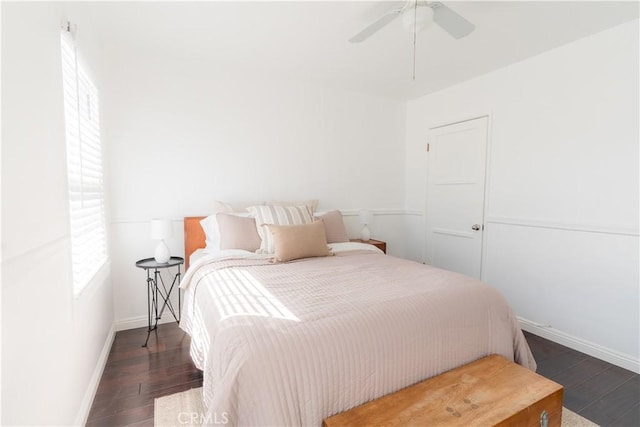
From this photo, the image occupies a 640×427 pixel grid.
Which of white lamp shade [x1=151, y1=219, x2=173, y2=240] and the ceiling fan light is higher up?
the ceiling fan light

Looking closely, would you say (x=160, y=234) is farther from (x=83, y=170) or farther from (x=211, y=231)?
(x=83, y=170)

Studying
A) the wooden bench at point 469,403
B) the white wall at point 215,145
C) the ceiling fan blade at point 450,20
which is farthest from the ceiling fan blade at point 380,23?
the wooden bench at point 469,403

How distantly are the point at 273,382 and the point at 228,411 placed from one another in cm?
18

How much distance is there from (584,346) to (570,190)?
1.26 m

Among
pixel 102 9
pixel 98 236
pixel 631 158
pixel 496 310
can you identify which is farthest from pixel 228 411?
pixel 631 158

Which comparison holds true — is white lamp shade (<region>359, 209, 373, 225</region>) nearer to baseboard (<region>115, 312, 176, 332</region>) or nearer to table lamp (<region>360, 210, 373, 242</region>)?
table lamp (<region>360, 210, 373, 242</region>)

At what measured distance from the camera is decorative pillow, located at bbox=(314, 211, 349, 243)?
122 inches

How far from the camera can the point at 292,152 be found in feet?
11.7

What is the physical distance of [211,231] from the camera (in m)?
2.81

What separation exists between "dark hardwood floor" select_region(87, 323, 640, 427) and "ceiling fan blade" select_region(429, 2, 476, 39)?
7.65 ft

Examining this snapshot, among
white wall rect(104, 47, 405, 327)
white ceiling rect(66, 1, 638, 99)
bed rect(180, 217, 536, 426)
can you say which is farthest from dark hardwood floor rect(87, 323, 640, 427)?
white ceiling rect(66, 1, 638, 99)

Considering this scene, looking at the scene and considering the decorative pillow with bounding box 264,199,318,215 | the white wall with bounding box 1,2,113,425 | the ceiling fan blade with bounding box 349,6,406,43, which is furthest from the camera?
the decorative pillow with bounding box 264,199,318,215

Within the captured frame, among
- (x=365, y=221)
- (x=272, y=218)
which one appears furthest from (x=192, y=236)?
(x=365, y=221)

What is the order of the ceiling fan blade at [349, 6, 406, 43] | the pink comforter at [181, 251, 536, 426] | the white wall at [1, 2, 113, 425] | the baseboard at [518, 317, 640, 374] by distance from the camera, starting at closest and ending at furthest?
1. the white wall at [1, 2, 113, 425]
2. the pink comforter at [181, 251, 536, 426]
3. the ceiling fan blade at [349, 6, 406, 43]
4. the baseboard at [518, 317, 640, 374]
